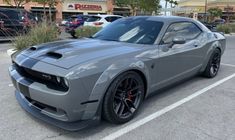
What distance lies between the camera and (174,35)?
176 inches

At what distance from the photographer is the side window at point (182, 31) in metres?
4.29

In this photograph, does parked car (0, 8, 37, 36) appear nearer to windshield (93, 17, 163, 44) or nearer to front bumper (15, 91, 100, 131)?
windshield (93, 17, 163, 44)

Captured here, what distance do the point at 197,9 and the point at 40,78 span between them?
268ft

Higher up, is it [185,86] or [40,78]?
[40,78]

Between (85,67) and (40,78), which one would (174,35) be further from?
(40,78)

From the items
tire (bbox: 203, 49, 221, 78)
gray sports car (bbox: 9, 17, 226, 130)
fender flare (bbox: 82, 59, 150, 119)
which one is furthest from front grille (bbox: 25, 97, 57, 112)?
tire (bbox: 203, 49, 221, 78)

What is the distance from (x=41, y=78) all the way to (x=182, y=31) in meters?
2.86

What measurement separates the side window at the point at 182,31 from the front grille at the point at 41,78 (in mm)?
1964


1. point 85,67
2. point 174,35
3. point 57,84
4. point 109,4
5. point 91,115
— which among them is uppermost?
point 109,4

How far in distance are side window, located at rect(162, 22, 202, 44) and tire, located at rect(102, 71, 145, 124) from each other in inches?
39.0

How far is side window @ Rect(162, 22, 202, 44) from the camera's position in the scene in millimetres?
4293

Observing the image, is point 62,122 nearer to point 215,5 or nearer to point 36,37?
point 36,37

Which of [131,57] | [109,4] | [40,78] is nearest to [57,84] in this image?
[40,78]

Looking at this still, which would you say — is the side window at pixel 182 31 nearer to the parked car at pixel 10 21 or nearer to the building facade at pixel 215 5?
the parked car at pixel 10 21
